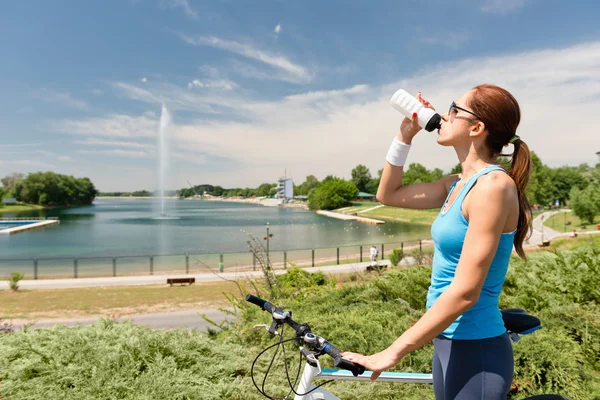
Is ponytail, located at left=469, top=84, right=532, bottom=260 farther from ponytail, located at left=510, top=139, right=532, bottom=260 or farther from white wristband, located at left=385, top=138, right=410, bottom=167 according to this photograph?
white wristband, located at left=385, top=138, right=410, bottom=167

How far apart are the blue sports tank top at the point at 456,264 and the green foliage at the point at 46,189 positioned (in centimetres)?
14283

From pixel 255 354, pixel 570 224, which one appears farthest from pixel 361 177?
pixel 255 354

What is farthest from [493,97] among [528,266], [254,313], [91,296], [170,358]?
[91,296]

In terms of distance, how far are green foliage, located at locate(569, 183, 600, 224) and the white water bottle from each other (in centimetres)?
4901

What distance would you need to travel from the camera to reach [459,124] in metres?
1.59

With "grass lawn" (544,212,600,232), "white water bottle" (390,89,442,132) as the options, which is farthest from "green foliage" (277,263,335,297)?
"grass lawn" (544,212,600,232)

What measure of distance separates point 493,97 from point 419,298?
3.94 m

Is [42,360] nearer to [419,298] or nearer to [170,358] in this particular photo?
[170,358]

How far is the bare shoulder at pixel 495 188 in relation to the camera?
1340 mm

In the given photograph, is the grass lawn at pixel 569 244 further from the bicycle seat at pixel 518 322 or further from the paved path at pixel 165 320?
the paved path at pixel 165 320

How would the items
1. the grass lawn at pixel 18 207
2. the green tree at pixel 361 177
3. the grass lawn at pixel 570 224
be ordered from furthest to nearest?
the green tree at pixel 361 177, the grass lawn at pixel 18 207, the grass lawn at pixel 570 224

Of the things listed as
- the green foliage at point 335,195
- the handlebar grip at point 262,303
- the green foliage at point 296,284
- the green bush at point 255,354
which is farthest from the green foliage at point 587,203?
the green foliage at point 335,195

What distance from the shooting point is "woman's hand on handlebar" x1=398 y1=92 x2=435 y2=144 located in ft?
6.42

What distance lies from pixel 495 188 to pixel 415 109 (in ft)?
2.18
